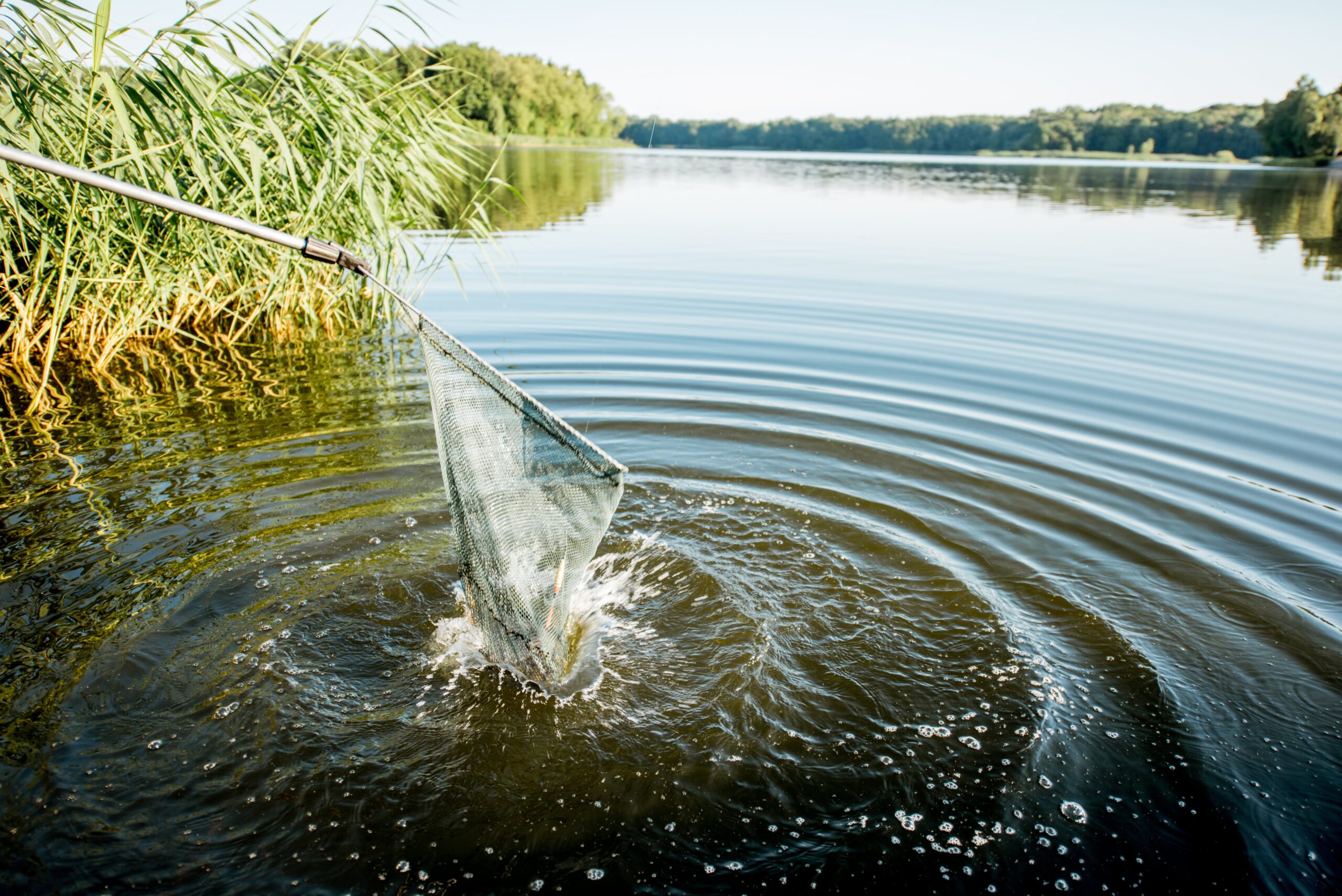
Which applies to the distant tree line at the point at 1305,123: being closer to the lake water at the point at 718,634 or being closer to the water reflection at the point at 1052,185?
the water reflection at the point at 1052,185

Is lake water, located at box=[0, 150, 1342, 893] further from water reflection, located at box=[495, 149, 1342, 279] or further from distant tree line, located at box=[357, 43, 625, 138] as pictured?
distant tree line, located at box=[357, 43, 625, 138]

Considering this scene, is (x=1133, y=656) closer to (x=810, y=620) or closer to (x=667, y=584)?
(x=810, y=620)

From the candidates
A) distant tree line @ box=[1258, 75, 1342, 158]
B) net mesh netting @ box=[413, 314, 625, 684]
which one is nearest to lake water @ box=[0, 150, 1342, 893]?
net mesh netting @ box=[413, 314, 625, 684]

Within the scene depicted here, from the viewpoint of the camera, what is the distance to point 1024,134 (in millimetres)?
87438

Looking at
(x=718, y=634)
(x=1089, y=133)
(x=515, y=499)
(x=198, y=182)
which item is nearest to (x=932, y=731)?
(x=718, y=634)

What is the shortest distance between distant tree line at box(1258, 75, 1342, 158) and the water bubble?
244 feet

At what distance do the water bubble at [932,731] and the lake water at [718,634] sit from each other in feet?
0.07

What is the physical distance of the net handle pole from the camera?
285 cm

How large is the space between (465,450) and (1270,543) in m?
4.89

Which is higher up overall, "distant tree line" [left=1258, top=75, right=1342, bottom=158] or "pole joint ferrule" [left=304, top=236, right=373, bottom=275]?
"distant tree line" [left=1258, top=75, right=1342, bottom=158]

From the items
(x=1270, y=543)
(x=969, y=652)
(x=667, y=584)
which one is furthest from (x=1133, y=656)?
(x=667, y=584)

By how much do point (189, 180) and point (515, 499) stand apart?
5.90 m

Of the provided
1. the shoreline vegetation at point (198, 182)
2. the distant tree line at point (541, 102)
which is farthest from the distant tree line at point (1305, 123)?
the shoreline vegetation at point (198, 182)

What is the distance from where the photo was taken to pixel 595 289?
11.9 meters
